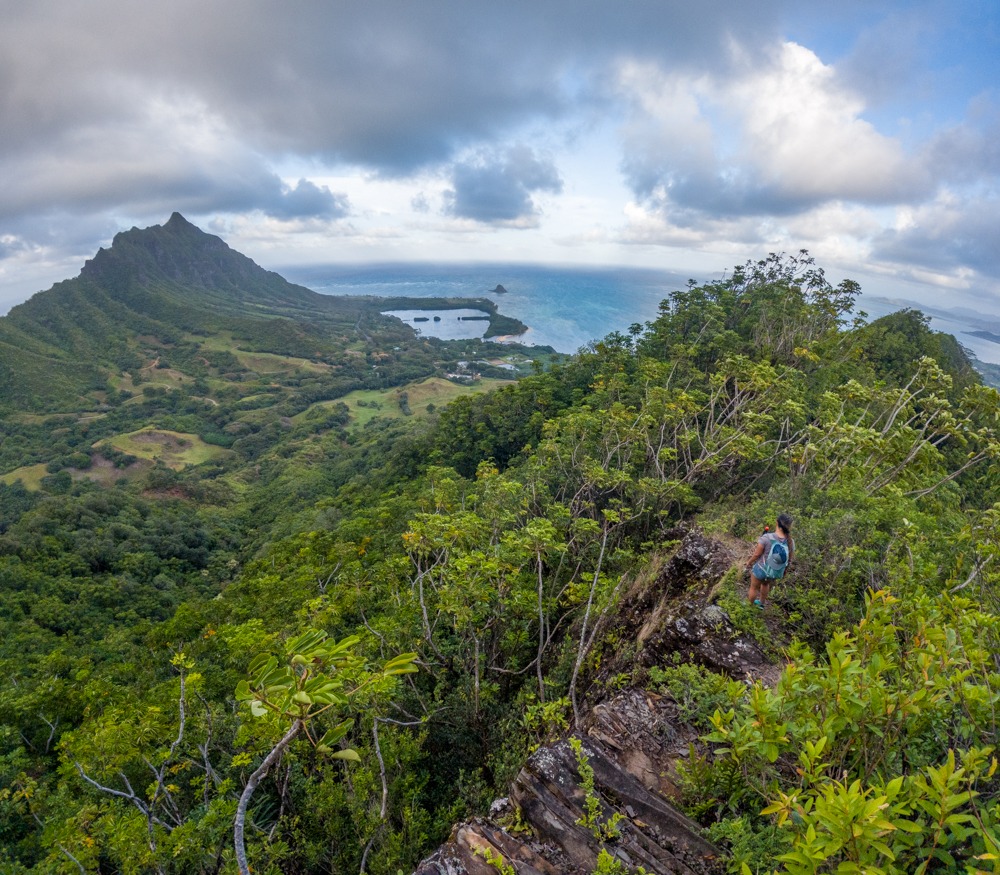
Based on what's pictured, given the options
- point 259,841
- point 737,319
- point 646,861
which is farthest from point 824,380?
point 259,841

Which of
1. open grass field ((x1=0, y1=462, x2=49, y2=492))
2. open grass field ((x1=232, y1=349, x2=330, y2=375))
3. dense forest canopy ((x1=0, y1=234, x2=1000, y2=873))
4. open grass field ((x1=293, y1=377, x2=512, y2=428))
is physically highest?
dense forest canopy ((x1=0, y1=234, x2=1000, y2=873))

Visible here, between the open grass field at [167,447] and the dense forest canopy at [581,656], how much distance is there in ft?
208

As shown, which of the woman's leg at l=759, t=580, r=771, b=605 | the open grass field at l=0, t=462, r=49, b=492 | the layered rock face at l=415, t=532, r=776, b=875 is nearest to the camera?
the layered rock face at l=415, t=532, r=776, b=875

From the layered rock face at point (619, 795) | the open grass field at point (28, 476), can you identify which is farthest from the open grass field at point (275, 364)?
the layered rock face at point (619, 795)

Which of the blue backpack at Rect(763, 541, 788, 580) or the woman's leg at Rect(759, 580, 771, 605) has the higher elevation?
the blue backpack at Rect(763, 541, 788, 580)

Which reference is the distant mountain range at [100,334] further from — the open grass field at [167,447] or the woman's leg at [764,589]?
the woman's leg at [764,589]

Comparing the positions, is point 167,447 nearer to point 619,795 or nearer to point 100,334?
point 100,334

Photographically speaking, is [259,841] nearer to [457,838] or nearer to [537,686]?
[457,838]

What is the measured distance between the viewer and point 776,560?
6.64 metres

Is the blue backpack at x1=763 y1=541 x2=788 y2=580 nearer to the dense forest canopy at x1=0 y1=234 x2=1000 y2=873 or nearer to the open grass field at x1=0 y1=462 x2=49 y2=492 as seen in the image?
the dense forest canopy at x1=0 y1=234 x2=1000 y2=873

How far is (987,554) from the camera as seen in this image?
6.24 metres

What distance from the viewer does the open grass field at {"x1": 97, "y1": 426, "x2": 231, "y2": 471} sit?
88.3 metres

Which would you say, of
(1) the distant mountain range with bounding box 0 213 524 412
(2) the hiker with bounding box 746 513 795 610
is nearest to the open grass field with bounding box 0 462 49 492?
(1) the distant mountain range with bounding box 0 213 524 412

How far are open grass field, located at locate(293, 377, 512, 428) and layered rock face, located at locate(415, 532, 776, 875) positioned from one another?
321 ft
